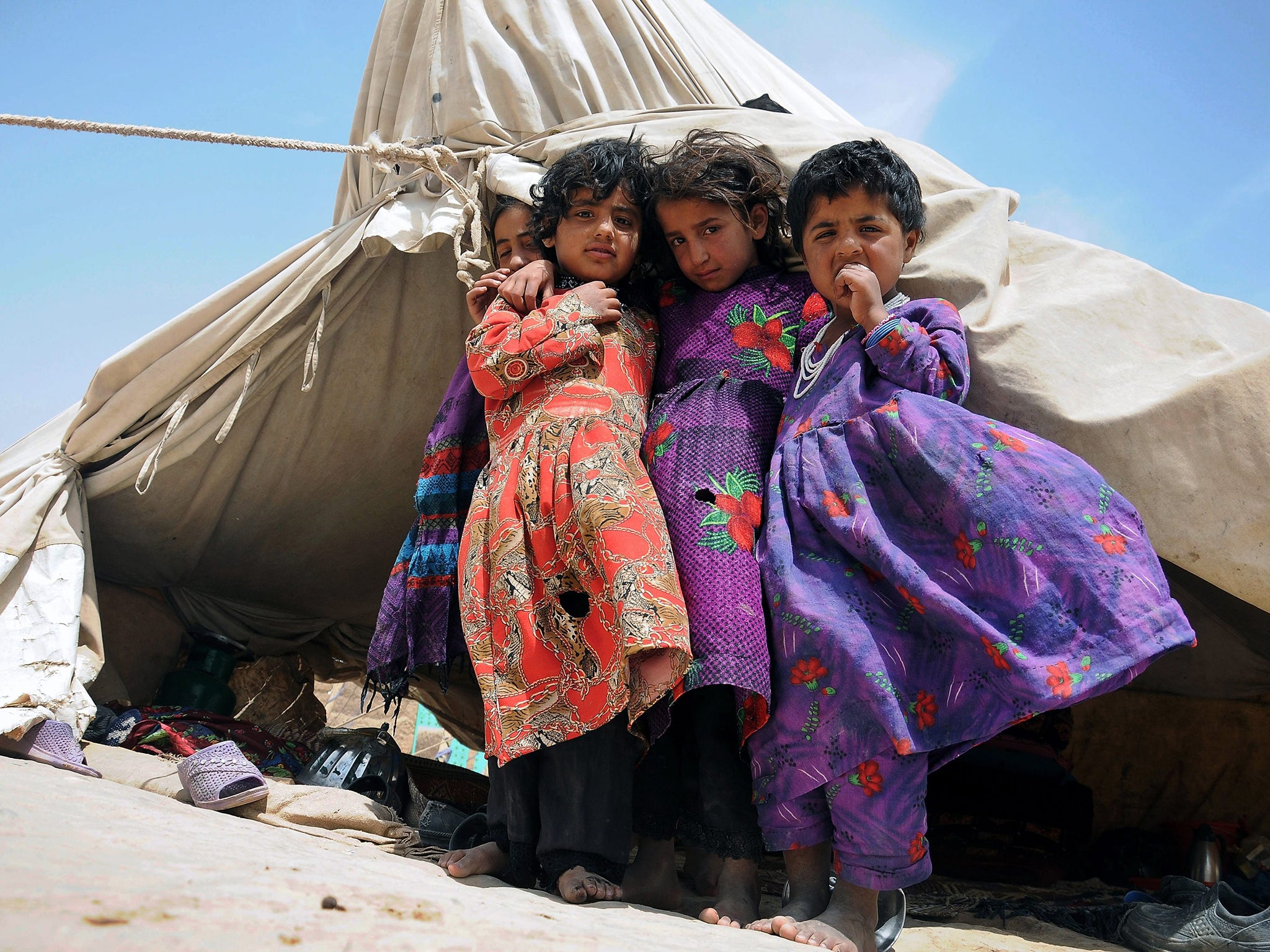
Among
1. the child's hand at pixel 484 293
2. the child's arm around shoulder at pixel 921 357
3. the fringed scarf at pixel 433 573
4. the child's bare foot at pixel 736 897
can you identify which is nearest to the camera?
the child's bare foot at pixel 736 897

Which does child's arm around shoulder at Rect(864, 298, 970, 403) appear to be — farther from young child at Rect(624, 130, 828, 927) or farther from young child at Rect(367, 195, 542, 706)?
young child at Rect(367, 195, 542, 706)

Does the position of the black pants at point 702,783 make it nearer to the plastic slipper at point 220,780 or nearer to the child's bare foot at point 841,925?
the child's bare foot at point 841,925

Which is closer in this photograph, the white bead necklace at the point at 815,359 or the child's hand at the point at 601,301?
the white bead necklace at the point at 815,359

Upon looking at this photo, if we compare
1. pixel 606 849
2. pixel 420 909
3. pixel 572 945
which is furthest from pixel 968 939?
pixel 420 909

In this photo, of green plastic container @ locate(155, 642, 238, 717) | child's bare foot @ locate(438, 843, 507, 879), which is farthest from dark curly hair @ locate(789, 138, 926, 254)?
green plastic container @ locate(155, 642, 238, 717)

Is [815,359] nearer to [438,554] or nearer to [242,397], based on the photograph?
[438,554]

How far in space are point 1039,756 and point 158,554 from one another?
3.01 m

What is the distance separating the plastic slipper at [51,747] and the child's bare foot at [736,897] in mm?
1469

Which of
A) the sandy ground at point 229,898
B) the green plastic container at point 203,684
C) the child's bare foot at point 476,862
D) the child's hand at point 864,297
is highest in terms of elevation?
the child's hand at point 864,297

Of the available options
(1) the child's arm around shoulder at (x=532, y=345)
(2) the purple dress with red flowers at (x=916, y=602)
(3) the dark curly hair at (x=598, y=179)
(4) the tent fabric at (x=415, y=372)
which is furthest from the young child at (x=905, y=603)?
(3) the dark curly hair at (x=598, y=179)

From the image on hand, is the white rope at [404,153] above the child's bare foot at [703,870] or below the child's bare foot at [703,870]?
above

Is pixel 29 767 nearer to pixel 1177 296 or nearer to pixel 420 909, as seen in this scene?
pixel 420 909

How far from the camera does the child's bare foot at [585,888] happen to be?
62.8 inches

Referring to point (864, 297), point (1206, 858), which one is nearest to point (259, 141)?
point (864, 297)
